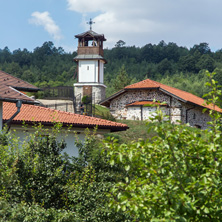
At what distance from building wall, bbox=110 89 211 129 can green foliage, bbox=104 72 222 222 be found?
24940 millimetres

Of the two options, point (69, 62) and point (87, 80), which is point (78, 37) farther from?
point (69, 62)

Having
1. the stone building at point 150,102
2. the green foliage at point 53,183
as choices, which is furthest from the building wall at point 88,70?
the green foliage at point 53,183

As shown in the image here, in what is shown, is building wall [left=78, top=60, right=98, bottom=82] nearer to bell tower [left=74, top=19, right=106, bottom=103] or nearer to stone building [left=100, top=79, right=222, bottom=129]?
bell tower [left=74, top=19, right=106, bottom=103]

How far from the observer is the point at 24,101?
11.5 meters

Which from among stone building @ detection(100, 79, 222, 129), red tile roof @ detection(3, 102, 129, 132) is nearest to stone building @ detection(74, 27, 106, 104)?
stone building @ detection(100, 79, 222, 129)

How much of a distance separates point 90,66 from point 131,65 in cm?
6024

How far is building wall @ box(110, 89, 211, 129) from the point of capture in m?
30.4

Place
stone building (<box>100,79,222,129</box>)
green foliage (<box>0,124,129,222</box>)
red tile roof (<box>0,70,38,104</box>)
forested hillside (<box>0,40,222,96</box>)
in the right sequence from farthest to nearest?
forested hillside (<box>0,40,222,96</box>)
stone building (<box>100,79,222,129</box>)
red tile roof (<box>0,70,38,104</box>)
green foliage (<box>0,124,129,222</box>)

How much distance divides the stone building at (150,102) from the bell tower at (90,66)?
1379 cm

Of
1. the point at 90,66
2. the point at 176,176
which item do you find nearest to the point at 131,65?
the point at 90,66

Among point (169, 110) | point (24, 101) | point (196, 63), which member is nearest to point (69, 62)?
point (196, 63)

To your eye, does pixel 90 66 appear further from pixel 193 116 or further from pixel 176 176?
pixel 176 176

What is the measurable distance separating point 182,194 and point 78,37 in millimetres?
43756

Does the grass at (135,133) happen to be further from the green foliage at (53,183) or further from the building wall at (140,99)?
the green foliage at (53,183)
